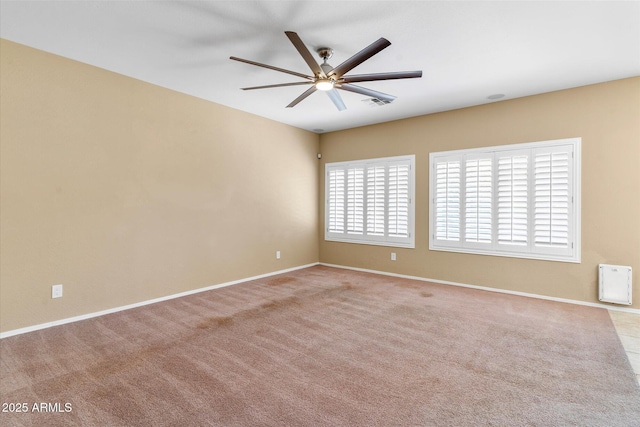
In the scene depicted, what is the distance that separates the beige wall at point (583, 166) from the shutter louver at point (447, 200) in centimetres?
22

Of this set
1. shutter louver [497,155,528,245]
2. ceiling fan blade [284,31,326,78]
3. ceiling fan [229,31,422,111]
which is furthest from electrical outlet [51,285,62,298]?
shutter louver [497,155,528,245]

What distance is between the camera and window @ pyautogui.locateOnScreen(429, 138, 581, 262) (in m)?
4.01

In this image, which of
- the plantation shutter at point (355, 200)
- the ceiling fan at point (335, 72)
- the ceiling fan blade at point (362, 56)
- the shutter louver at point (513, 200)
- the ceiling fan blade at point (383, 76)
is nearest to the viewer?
the ceiling fan blade at point (362, 56)

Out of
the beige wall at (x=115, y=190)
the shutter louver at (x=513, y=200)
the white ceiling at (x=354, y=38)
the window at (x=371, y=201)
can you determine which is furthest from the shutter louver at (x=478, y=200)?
the beige wall at (x=115, y=190)

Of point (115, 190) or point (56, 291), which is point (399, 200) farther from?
point (56, 291)

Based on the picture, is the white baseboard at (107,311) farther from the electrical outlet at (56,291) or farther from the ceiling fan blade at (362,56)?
the ceiling fan blade at (362,56)

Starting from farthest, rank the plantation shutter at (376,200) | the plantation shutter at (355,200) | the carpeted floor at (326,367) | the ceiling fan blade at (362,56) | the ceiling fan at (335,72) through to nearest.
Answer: the plantation shutter at (355,200), the plantation shutter at (376,200), the ceiling fan at (335,72), the ceiling fan blade at (362,56), the carpeted floor at (326,367)

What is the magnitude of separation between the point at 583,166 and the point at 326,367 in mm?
4081

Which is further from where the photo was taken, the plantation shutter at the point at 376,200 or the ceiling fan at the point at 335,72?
the plantation shutter at the point at 376,200

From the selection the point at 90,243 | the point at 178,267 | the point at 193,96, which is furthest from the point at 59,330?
the point at 193,96

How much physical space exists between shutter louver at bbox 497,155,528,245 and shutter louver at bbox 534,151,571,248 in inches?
5.4

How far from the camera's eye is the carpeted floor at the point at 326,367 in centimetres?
187

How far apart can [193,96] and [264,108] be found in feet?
3.50

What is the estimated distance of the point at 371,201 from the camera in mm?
5809
